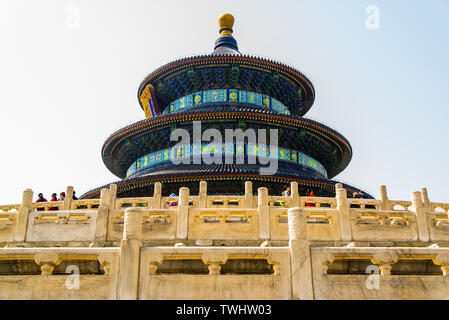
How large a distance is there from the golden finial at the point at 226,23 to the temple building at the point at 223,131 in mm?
1531

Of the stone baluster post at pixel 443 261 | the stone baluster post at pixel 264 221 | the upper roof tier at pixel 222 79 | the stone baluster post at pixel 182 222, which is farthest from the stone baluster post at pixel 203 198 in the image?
the upper roof tier at pixel 222 79

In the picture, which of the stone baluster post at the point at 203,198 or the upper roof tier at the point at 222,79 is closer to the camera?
the stone baluster post at the point at 203,198

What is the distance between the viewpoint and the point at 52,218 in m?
12.8

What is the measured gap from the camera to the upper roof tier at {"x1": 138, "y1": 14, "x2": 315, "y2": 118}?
26.8 m

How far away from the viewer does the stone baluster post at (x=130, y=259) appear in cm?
729

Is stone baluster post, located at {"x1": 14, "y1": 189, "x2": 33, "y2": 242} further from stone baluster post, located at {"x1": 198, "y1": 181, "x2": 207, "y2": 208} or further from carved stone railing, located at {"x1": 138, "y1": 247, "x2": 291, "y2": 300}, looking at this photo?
carved stone railing, located at {"x1": 138, "y1": 247, "x2": 291, "y2": 300}

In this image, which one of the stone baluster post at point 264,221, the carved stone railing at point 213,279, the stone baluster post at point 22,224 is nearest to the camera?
the carved stone railing at point 213,279

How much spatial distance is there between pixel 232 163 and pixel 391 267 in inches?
584

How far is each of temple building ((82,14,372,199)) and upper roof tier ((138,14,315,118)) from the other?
0.06 m

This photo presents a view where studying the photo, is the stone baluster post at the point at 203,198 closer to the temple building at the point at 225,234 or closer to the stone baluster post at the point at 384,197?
the temple building at the point at 225,234

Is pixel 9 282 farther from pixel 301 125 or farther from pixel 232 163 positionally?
pixel 301 125

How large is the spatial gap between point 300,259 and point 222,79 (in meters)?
21.0
